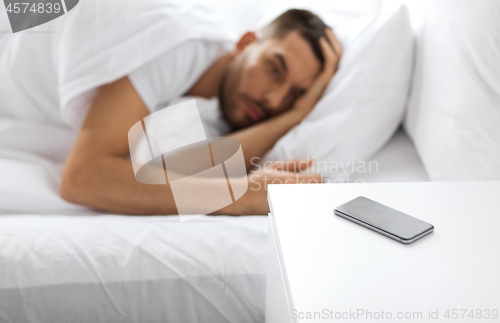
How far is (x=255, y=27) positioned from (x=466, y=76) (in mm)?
770

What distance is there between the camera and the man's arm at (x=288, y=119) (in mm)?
1046

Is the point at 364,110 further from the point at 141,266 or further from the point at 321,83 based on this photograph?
the point at 141,266

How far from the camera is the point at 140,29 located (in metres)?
0.96

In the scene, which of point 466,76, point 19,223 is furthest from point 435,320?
point 19,223

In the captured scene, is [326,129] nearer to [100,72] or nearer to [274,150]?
[274,150]

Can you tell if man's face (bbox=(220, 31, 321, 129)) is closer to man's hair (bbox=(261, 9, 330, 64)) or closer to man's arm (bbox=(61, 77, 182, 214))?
man's hair (bbox=(261, 9, 330, 64))

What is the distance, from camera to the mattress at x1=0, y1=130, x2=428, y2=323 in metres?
0.65

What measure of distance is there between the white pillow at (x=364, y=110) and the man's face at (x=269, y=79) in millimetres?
143
